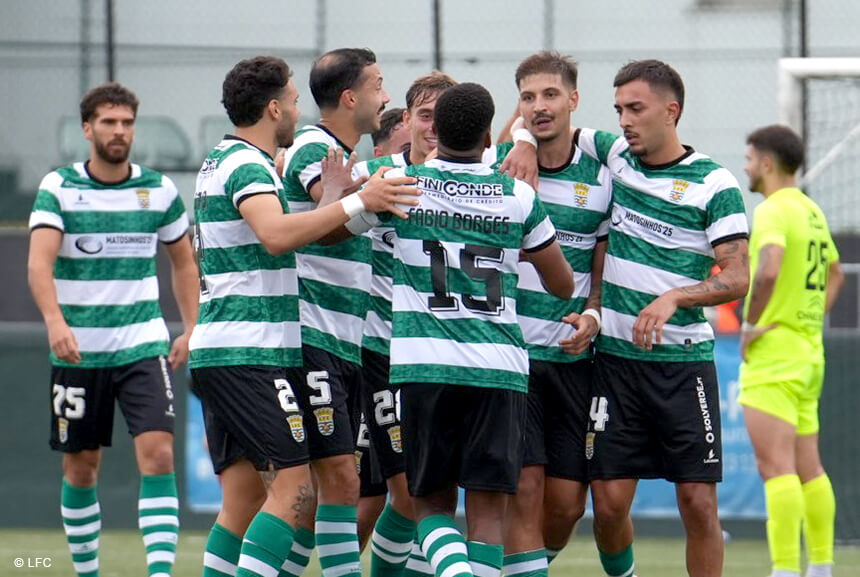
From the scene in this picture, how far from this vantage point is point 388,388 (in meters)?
7.01

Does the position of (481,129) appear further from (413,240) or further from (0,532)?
(0,532)

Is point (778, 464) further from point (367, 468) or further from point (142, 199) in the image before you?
point (142, 199)

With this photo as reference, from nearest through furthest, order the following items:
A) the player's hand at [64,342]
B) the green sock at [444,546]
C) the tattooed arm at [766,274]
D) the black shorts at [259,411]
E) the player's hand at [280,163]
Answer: the green sock at [444,546] < the black shorts at [259,411] < the player's hand at [280,163] < the player's hand at [64,342] < the tattooed arm at [766,274]

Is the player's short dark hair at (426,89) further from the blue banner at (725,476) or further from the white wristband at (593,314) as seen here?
the blue banner at (725,476)

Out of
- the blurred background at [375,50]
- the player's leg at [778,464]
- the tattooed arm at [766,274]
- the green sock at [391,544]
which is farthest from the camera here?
the blurred background at [375,50]

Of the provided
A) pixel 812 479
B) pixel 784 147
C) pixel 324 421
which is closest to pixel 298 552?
pixel 324 421

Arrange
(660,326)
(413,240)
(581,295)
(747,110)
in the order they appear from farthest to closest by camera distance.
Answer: (747,110)
(581,295)
(660,326)
(413,240)

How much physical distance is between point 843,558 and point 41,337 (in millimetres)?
6130

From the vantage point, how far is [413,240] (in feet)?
19.0

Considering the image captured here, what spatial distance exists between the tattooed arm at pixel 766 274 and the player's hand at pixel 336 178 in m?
3.22

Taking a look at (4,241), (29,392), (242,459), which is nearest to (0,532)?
(29,392)

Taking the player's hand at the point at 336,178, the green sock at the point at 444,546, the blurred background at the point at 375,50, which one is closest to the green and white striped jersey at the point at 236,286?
the player's hand at the point at 336,178

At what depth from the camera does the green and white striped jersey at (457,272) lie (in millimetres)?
5773

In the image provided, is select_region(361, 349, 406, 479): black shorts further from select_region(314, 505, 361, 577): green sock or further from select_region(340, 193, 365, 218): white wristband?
select_region(340, 193, 365, 218): white wristband
